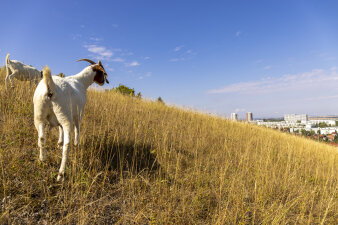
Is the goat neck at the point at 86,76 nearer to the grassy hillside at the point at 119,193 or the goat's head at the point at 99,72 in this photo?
the goat's head at the point at 99,72

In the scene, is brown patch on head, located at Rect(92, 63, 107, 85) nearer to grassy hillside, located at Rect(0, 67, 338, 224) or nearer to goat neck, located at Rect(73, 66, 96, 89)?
goat neck, located at Rect(73, 66, 96, 89)

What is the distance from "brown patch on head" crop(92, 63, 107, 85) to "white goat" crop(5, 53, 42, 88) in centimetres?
345

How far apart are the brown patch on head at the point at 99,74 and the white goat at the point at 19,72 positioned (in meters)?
3.45

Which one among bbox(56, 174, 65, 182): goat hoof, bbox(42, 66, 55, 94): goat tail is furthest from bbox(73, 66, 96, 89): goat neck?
bbox(56, 174, 65, 182): goat hoof

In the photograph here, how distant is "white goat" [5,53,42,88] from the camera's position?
4.94 metres

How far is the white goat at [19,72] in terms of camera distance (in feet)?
16.2

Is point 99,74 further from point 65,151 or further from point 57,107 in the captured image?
point 65,151

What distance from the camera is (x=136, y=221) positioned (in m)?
1.76

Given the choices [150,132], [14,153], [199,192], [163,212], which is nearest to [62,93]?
[14,153]

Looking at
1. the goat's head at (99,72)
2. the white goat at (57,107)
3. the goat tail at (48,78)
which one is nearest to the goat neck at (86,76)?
the goat's head at (99,72)

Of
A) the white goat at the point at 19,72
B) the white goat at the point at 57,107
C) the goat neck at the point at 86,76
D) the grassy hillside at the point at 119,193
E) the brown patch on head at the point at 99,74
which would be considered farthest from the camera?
the white goat at the point at 19,72

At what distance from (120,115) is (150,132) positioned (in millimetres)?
1297

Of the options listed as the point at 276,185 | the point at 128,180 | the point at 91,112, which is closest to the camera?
the point at 128,180

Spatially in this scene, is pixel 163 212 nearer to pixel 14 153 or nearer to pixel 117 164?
pixel 117 164
